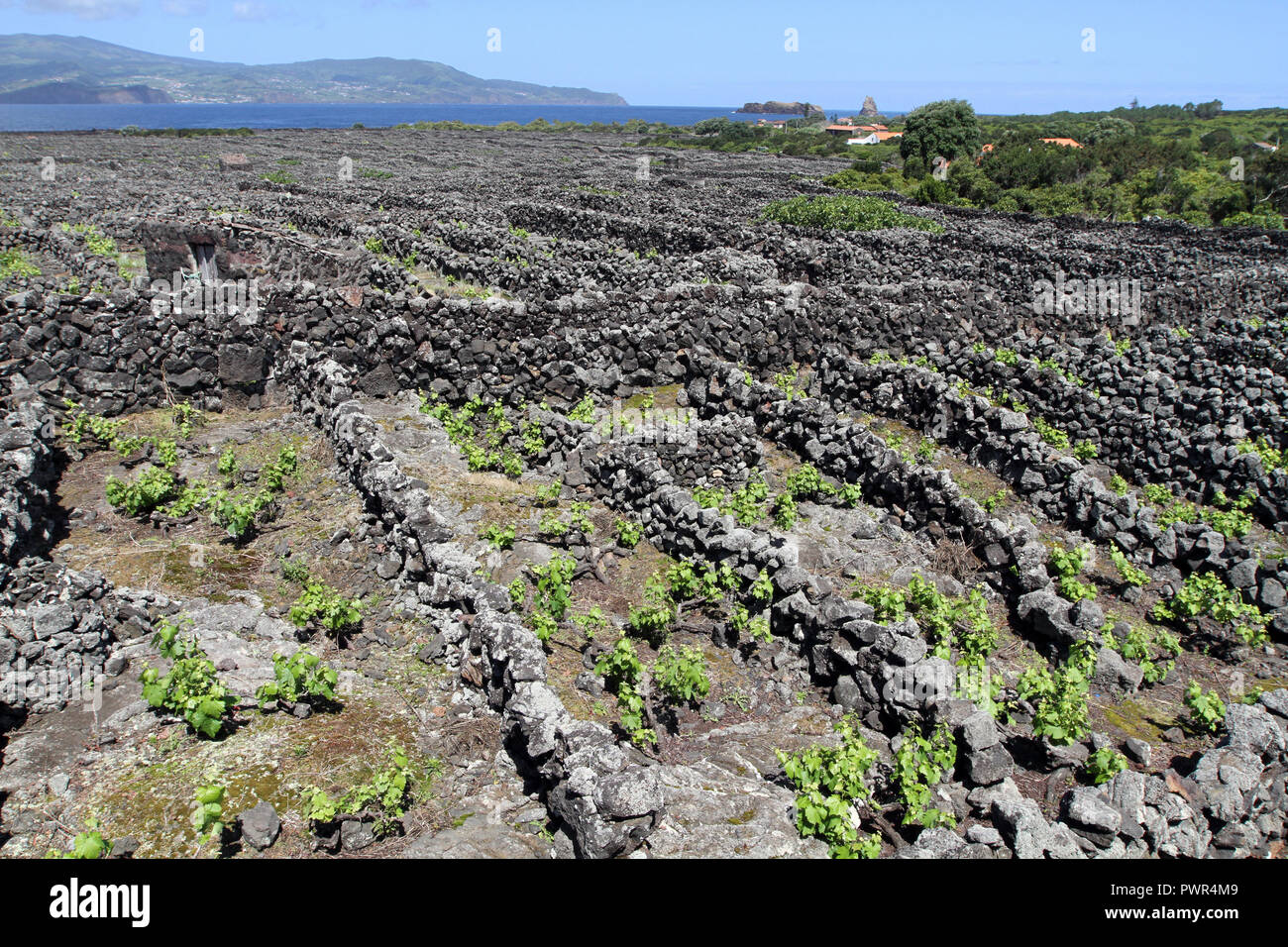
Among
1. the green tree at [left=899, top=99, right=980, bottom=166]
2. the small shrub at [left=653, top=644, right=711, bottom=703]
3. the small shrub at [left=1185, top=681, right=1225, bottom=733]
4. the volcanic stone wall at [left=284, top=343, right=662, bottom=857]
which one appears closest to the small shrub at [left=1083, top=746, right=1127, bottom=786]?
the small shrub at [left=1185, top=681, right=1225, bottom=733]

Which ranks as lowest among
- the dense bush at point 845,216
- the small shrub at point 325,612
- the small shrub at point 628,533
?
the small shrub at point 325,612

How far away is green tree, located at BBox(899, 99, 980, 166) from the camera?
65938 mm

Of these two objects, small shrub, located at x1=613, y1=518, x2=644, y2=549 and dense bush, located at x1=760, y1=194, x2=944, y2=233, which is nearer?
small shrub, located at x1=613, y1=518, x2=644, y2=549

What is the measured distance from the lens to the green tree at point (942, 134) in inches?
2596

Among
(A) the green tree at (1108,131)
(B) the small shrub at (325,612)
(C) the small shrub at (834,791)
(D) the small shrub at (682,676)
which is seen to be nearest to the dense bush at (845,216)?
(D) the small shrub at (682,676)

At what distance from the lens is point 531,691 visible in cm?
710

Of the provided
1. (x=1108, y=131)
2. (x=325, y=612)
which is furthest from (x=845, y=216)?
(x=1108, y=131)

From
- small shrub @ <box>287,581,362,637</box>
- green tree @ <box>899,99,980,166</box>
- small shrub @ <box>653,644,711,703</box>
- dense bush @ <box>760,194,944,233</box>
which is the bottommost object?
small shrub @ <box>653,644,711,703</box>

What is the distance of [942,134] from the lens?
65.9 meters

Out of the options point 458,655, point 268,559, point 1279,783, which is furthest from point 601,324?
point 1279,783

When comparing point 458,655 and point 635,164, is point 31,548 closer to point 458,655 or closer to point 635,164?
point 458,655

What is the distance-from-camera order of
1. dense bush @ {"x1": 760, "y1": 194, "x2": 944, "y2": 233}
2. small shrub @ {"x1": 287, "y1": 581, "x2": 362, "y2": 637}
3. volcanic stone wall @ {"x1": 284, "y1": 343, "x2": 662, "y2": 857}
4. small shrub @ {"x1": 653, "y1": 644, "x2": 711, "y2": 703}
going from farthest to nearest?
dense bush @ {"x1": 760, "y1": 194, "x2": 944, "y2": 233} → small shrub @ {"x1": 287, "y1": 581, "x2": 362, "y2": 637} → small shrub @ {"x1": 653, "y1": 644, "x2": 711, "y2": 703} → volcanic stone wall @ {"x1": 284, "y1": 343, "x2": 662, "y2": 857}

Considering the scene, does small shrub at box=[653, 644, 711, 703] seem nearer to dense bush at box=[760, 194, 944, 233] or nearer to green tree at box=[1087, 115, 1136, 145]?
dense bush at box=[760, 194, 944, 233]

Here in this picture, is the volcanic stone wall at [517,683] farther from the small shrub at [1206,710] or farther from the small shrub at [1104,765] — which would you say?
the small shrub at [1206,710]
